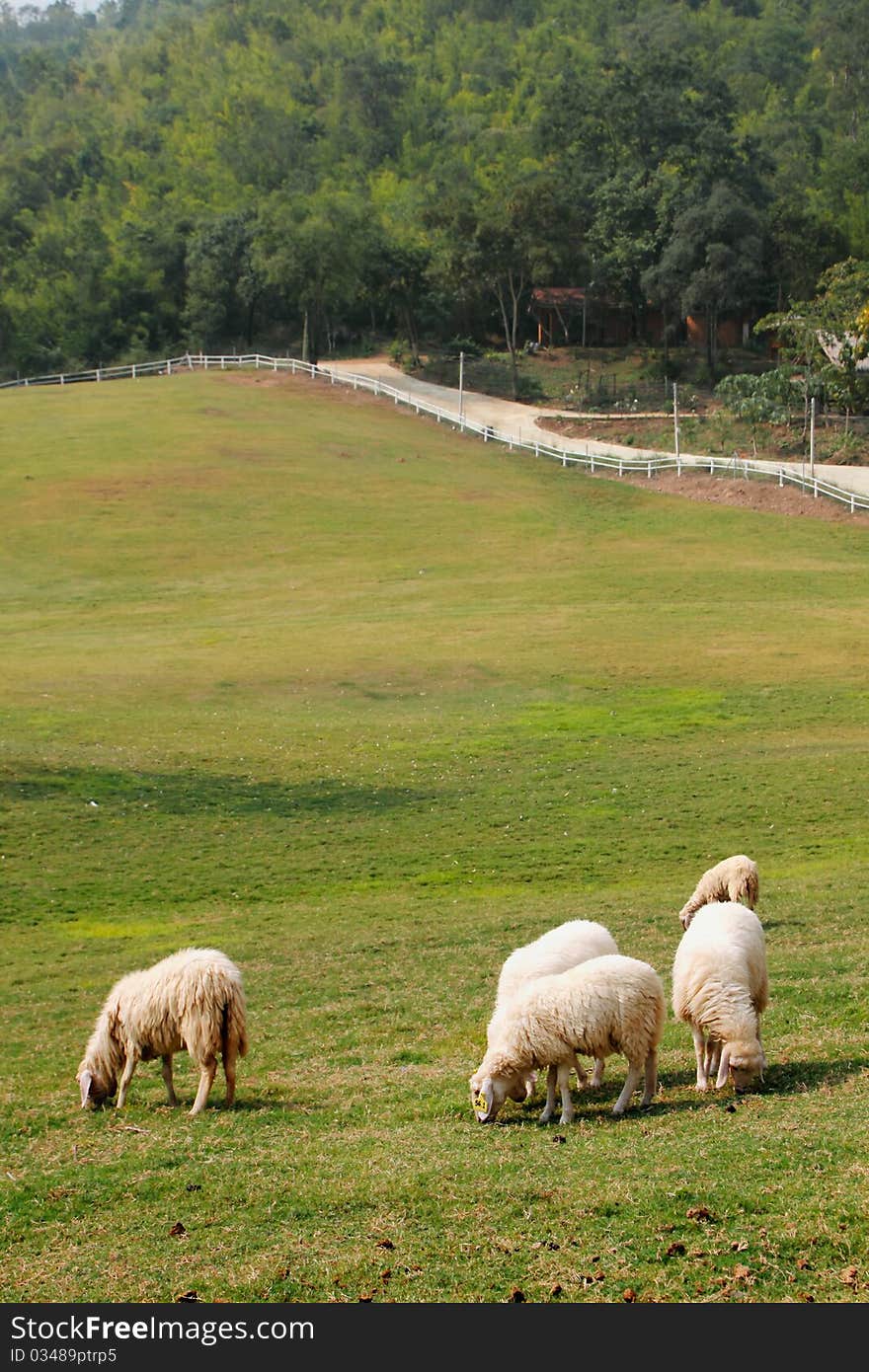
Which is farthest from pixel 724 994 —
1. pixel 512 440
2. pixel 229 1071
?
pixel 512 440

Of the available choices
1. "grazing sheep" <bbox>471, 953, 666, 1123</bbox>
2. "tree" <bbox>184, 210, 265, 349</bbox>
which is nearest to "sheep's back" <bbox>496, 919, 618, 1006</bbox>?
"grazing sheep" <bbox>471, 953, 666, 1123</bbox>

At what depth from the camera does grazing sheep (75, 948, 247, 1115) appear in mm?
11961

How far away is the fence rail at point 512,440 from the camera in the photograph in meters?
59.7

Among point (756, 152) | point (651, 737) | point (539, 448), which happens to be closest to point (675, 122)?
point (756, 152)

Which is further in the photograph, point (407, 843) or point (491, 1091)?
point (407, 843)

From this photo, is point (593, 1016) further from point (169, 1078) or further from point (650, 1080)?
point (169, 1078)

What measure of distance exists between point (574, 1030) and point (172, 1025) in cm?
363

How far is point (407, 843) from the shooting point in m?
24.3

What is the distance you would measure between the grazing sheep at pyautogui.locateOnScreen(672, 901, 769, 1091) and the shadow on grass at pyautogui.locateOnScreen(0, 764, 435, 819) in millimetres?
14005

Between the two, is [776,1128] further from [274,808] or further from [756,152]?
[756,152]

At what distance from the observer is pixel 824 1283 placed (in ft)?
25.0

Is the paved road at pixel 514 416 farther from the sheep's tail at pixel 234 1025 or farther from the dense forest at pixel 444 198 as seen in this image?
the sheep's tail at pixel 234 1025

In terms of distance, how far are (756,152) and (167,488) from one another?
67.3 metres

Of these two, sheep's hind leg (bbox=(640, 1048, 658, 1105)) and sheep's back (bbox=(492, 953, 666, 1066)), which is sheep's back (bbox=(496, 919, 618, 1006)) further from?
sheep's hind leg (bbox=(640, 1048, 658, 1105))
